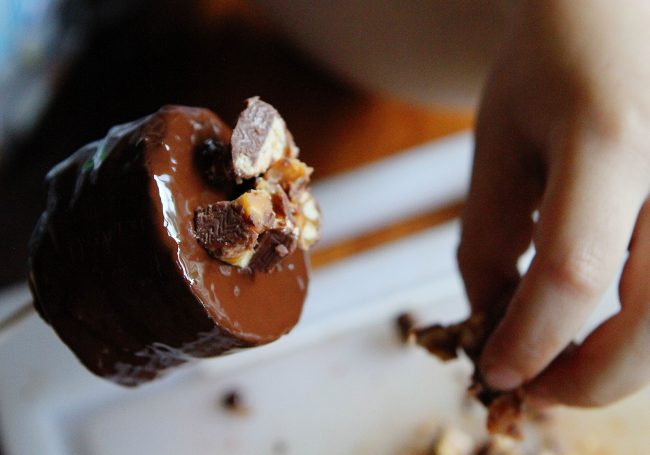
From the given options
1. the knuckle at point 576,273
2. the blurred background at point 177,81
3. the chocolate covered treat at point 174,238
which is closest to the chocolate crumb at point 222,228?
the chocolate covered treat at point 174,238

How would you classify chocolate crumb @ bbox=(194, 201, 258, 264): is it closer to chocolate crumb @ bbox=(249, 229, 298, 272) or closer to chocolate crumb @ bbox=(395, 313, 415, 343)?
chocolate crumb @ bbox=(249, 229, 298, 272)

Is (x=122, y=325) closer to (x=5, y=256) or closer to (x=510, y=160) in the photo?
(x=510, y=160)

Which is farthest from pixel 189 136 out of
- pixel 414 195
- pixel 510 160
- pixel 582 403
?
pixel 414 195

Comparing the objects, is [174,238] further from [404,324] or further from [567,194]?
[404,324]

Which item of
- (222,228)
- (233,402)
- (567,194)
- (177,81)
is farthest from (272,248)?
(177,81)

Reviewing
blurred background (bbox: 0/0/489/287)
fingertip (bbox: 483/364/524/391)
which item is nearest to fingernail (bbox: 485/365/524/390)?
fingertip (bbox: 483/364/524/391)
